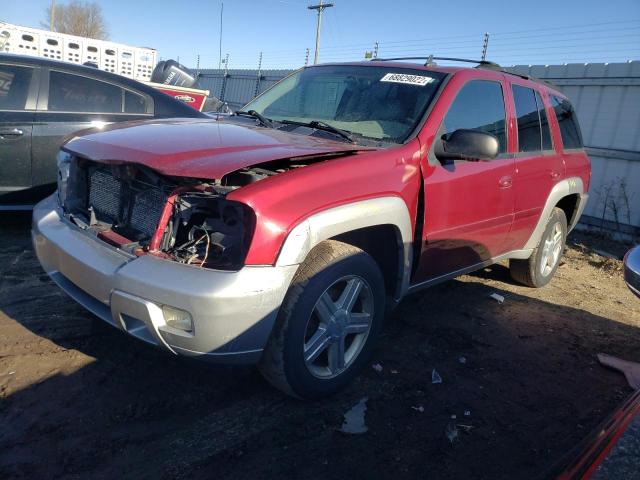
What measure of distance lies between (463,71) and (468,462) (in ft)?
8.20

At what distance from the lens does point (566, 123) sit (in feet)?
16.0

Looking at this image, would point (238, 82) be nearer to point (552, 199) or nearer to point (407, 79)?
point (552, 199)

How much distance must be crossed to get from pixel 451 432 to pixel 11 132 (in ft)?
14.3

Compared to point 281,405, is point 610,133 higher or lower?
higher

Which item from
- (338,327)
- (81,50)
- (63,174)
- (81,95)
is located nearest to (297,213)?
(338,327)

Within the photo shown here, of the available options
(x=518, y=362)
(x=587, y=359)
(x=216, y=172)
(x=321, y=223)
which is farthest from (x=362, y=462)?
(x=587, y=359)

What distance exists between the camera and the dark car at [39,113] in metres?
4.57

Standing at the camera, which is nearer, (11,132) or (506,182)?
(506,182)

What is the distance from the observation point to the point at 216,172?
2.19m

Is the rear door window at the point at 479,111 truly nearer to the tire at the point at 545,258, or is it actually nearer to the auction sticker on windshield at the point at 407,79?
the auction sticker on windshield at the point at 407,79

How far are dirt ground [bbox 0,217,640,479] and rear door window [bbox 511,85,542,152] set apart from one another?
4.85ft

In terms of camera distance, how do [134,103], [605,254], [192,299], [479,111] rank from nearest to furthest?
[192,299]
[479,111]
[134,103]
[605,254]

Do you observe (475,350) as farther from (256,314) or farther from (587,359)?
(256,314)

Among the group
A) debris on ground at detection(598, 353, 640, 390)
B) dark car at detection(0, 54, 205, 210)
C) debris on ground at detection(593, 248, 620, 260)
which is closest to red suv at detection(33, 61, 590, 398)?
debris on ground at detection(598, 353, 640, 390)
